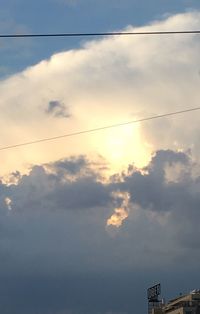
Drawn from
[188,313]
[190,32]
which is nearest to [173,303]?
[188,313]

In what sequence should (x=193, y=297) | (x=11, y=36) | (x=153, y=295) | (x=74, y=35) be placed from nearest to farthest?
(x=11, y=36)
(x=74, y=35)
(x=193, y=297)
(x=153, y=295)

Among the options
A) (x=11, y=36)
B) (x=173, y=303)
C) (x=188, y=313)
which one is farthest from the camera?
(x=173, y=303)

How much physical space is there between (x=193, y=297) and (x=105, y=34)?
13509 cm

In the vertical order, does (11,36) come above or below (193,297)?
below

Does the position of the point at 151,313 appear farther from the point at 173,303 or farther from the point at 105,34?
the point at 105,34

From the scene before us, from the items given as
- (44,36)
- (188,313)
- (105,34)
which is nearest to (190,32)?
(105,34)

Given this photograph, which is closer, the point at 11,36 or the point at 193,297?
the point at 11,36

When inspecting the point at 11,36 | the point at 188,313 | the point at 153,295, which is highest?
the point at 153,295

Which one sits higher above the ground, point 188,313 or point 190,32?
point 188,313

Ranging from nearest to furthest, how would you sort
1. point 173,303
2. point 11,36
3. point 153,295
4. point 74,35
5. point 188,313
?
1. point 11,36
2. point 74,35
3. point 188,313
4. point 173,303
5. point 153,295

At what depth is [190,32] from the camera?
30.0m

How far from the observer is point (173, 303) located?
16850 centimetres

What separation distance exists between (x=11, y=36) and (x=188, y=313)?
128327mm

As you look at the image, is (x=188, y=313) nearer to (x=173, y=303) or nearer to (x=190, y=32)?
(x=173, y=303)
